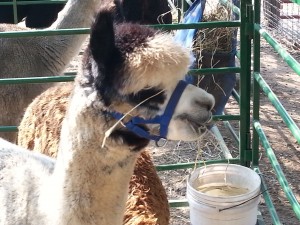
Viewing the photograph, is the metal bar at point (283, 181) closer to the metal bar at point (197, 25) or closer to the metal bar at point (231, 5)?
the metal bar at point (197, 25)

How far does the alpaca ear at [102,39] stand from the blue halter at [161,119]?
206mm

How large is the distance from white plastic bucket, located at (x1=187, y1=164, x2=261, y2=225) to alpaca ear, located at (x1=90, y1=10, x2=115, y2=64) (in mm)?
1106

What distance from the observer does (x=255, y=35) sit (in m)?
3.38

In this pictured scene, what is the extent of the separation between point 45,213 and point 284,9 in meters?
6.57

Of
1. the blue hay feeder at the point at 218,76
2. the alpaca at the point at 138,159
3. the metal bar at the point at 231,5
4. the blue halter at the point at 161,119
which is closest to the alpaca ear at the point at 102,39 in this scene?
the blue halter at the point at 161,119

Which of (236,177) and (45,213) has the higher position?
(45,213)

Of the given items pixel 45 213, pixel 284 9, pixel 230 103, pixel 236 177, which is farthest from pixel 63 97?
pixel 284 9

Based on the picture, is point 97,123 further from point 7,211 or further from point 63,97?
point 63,97

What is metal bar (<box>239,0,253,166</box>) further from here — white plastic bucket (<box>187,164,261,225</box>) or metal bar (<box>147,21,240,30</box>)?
white plastic bucket (<box>187,164,261,225</box>)

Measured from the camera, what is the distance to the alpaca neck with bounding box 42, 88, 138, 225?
81.0 inches

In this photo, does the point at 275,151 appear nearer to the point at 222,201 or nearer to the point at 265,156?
the point at 265,156

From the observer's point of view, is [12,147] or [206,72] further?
[206,72]

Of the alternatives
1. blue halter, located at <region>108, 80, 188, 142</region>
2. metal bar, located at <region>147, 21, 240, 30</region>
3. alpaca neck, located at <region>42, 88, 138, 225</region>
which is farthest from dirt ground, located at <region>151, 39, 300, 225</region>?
blue halter, located at <region>108, 80, 188, 142</region>

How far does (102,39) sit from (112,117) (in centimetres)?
27
